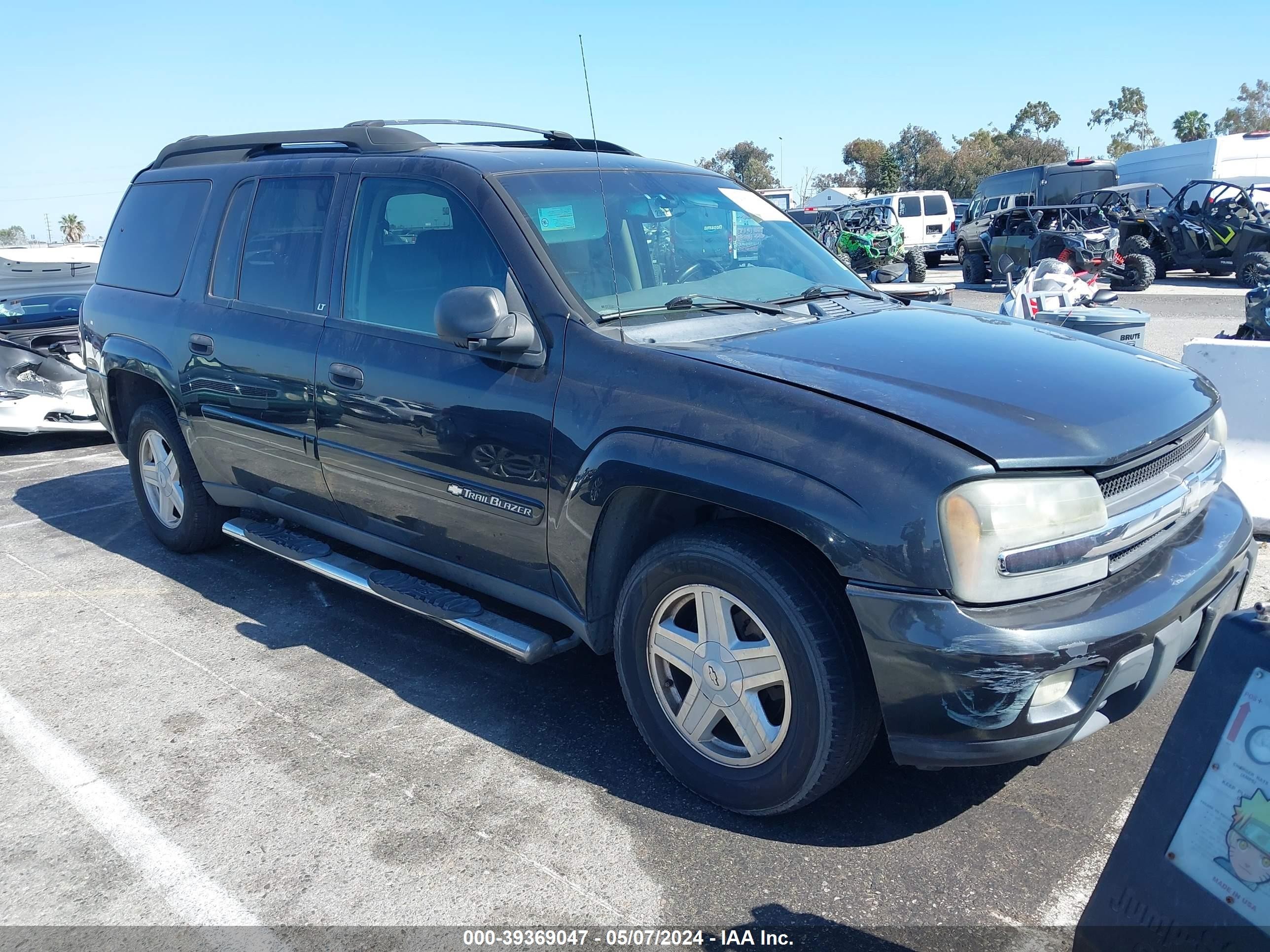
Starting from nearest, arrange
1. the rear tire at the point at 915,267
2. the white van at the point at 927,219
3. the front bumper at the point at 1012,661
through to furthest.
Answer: the front bumper at the point at 1012,661, the rear tire at the point at 915,267, the white van at the point at 927,219

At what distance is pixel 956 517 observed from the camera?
2.36 metres

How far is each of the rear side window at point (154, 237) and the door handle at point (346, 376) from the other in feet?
4.99

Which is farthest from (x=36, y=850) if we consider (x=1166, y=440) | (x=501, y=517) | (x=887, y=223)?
(x=887, y=223)

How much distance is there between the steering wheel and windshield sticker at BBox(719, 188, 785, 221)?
50cm

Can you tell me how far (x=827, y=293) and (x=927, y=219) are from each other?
81.9 ft

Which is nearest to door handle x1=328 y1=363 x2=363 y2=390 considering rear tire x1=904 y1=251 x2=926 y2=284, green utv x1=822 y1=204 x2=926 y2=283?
green utv x1=822 y1=204 x2=926 y2=283

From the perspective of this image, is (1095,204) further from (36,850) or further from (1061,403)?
(36,850)

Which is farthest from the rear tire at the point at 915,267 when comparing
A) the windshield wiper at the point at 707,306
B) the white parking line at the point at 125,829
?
the white parking line at the point at 125,829

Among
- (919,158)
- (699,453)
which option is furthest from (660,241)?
(919,158)

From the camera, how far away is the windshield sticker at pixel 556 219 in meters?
3.43

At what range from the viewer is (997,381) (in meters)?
2.79

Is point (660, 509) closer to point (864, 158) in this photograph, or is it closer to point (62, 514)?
point (62, 514)

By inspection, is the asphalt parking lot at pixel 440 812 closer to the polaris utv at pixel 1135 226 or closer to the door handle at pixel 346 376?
the door handle at pixel 346 376

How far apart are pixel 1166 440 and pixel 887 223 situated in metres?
21.1
